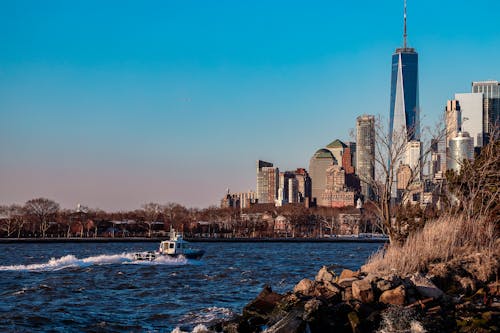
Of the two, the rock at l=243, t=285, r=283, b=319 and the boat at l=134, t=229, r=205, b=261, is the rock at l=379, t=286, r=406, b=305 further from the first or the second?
the boat at l=134, t=229, r=205, b=261

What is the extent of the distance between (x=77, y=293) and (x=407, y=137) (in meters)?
21.7

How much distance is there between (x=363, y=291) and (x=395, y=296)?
1.14 m

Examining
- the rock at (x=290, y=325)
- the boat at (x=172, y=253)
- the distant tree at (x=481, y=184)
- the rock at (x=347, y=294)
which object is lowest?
the boat at (x=172, y=253)

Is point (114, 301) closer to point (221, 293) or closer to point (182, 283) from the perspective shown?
point (221, 293)

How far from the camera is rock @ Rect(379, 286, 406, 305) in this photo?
82.0ft

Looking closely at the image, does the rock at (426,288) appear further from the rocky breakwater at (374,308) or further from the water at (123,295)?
the water at (123,295)

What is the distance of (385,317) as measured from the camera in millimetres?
23453

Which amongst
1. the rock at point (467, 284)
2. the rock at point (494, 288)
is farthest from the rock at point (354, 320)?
the rock at point (494, 288)

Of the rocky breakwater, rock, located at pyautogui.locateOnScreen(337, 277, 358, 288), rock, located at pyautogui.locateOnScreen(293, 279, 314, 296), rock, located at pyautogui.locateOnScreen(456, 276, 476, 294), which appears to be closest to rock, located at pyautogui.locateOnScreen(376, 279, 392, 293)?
the rocky breakwater

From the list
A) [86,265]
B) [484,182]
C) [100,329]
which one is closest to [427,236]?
[484,182]

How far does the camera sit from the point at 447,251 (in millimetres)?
33531

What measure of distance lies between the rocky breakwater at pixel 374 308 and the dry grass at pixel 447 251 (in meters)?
2.18

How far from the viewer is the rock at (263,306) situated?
26.7m

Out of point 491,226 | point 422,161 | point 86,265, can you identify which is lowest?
point 86,265
